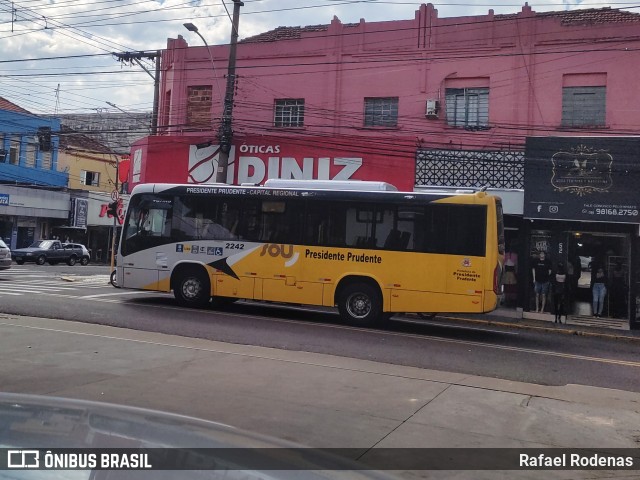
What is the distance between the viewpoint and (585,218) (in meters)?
16.9

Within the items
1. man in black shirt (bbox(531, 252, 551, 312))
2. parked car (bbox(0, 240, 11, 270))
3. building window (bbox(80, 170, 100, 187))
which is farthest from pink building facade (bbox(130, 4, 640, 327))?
building window (bbox(80, 170, 100, 187))

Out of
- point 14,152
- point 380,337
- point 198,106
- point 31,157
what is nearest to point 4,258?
point 198,106

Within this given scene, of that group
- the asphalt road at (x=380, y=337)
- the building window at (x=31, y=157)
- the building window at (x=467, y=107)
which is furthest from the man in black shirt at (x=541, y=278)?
the building window at (x=31, y=157)

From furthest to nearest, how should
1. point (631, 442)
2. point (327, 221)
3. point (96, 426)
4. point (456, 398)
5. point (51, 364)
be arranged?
point (327, 221) → point (51, 364) → point (456, 398) → point (631, 442) → point (96, 426)

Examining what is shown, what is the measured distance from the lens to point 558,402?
22.6ft

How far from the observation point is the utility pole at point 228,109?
1875cm

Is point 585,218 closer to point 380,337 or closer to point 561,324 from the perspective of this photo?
point 561,324

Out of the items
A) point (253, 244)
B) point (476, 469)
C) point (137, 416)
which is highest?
point (253, 244)

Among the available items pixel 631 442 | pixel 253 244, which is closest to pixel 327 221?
pixel 253 244

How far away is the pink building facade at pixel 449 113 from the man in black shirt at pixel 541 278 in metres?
0.39

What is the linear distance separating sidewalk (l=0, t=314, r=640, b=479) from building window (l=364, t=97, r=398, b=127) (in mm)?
12347

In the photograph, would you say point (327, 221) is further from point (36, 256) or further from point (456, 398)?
point (36, 256)

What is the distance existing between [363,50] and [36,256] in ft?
77.4

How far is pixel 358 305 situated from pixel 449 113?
359 inches
